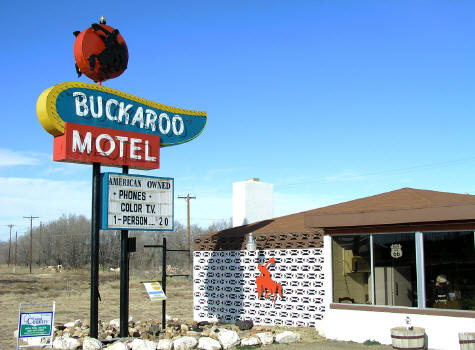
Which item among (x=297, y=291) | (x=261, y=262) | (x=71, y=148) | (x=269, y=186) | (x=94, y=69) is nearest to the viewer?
(x=71, y=148)

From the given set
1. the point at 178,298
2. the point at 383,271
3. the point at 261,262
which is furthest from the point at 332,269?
the point at 178,298

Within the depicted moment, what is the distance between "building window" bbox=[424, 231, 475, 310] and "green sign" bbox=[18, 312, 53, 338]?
934 cm

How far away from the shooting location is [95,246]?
47.8 feet

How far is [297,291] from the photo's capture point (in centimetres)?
1706

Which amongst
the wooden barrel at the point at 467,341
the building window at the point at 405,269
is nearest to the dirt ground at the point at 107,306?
the building window at the point at 405,269

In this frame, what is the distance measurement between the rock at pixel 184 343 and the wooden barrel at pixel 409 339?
4815 mm

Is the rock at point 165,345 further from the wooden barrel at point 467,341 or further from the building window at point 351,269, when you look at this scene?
the wooden barrel at point 467,341

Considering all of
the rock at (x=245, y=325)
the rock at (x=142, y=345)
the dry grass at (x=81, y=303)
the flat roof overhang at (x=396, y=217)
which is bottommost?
the dry grass at (x=81, y=303)

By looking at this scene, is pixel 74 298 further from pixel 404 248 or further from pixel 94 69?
pixel 404 248

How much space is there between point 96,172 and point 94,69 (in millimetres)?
2735

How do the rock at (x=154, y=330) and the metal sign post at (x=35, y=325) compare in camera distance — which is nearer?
the metal sign post at (x=35, y=325)

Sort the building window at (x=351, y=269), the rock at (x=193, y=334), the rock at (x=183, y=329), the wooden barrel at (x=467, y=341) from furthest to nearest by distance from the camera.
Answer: the rock at (x=183, y=329) → the rock at (x=193, y=334) → the building window at (x=351, y=269) → the wooden barrel at (x=467, y=341)

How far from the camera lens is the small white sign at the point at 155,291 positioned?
15641 mm

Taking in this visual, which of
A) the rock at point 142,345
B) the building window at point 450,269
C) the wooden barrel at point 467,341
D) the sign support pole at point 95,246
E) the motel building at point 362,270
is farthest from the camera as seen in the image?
the sign support pole at point 95,246
